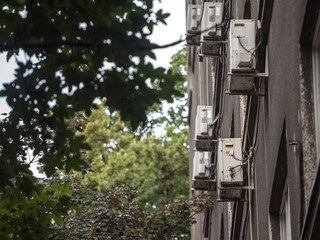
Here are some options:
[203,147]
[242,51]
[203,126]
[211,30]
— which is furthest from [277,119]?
[203,147]

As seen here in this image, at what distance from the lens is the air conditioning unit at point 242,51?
9.28 metres

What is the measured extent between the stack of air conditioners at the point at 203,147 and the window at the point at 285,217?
22.0ft

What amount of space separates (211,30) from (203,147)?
436 centimetres

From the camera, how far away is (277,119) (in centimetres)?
834

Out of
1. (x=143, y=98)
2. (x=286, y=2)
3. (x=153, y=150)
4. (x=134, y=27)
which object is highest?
(x=153, y=150)

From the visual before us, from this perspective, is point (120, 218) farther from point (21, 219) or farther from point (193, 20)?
point (21, 219)

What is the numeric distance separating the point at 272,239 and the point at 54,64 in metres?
4.25

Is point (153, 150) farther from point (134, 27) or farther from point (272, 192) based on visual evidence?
point (134, 27)

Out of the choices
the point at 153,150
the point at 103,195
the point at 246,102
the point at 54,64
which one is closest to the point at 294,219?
the point at 54,64

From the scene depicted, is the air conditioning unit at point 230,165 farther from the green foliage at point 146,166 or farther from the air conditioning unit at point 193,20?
the green foliage at point 146,166

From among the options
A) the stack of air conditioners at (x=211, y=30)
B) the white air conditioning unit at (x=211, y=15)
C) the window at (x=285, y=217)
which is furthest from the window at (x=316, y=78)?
the white air conditioning unit at (x=211, y=15)

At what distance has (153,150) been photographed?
33719 millimetres

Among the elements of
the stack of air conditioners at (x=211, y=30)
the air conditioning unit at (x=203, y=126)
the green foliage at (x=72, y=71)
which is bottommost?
the green foliage at (x=72, y=71)

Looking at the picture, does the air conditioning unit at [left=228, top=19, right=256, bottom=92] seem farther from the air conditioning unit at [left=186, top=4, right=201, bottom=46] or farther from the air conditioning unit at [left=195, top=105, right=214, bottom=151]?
the air conditioning unit at [left=195, top=105, right=214, bottom=151]
